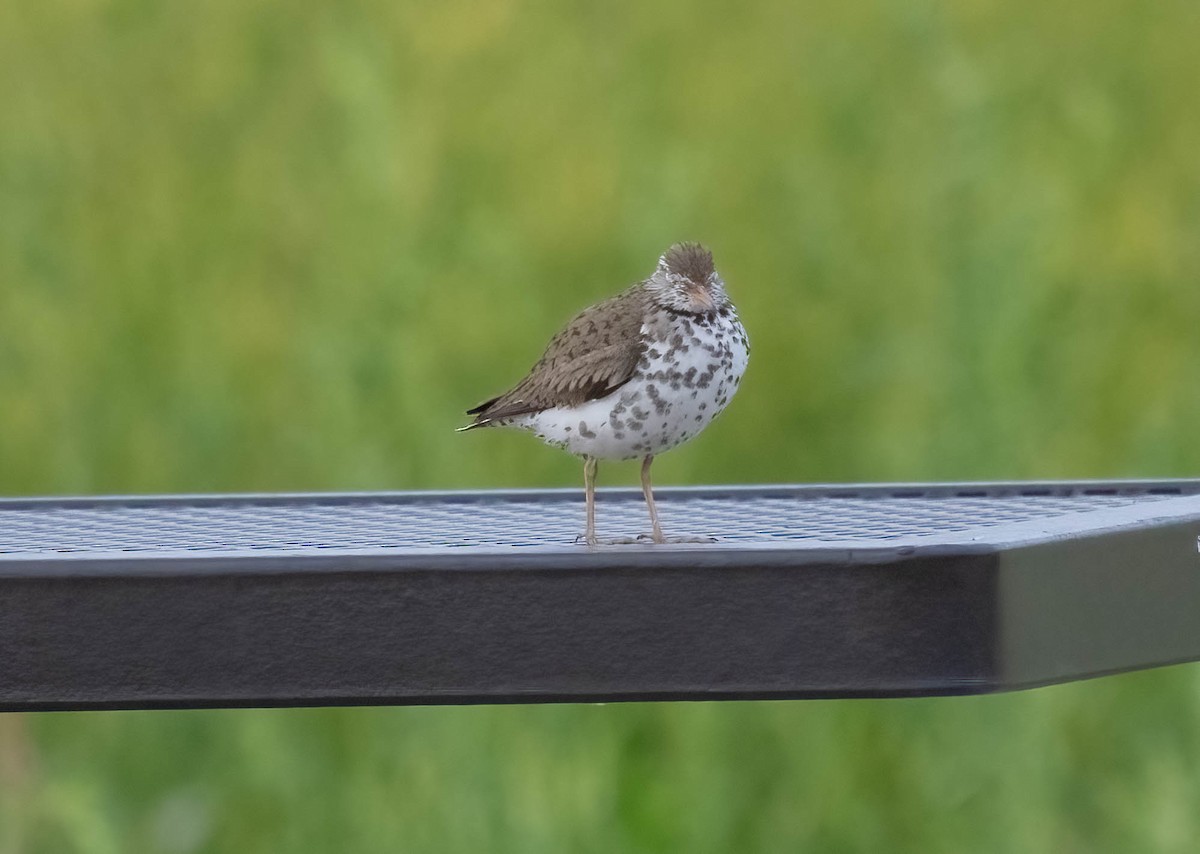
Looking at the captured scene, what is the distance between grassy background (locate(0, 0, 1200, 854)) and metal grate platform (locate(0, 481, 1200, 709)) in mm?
1734

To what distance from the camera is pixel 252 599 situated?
1.60 meters

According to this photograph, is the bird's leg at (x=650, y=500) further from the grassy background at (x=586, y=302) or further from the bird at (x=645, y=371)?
the grassy background at (x=586, y=302)

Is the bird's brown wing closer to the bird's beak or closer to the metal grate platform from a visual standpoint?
the bird's beak

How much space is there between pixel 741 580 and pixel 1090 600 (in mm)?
322

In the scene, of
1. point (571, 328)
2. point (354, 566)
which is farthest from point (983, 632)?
point (571, 328)

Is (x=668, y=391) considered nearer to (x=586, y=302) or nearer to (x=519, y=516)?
(x=519, y=516)

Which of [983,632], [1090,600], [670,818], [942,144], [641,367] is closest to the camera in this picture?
[983,632]

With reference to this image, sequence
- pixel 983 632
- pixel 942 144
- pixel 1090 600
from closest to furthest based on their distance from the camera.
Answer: pixel 983 632 < pixel 1090 600 < pixel 942 144

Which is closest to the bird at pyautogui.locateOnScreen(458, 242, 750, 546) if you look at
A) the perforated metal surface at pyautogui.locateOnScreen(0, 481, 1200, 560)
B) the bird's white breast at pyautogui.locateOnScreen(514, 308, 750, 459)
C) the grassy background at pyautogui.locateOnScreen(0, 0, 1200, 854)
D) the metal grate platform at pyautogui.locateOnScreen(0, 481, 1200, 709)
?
the bird's white breast at pyautogui.locateOnScreen(514, 308, 750, 459)

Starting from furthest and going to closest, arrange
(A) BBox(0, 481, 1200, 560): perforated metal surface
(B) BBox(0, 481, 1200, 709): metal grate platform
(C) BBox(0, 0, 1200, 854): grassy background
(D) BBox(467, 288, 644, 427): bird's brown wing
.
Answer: (C) BBox(0, 0, 1200, 854): grassy background, (D) BBox(467, 288, 644, 427): bird's brown wing, (A) BBox(0, 481, 1200, 560): perforated metal surface, (B) BBox(0, 481, 1200, 709): metal grate platform

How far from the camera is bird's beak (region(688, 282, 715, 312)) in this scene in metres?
2.15

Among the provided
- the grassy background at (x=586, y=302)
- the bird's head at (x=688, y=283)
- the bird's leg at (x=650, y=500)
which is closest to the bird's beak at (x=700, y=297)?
the bird's head at (x=688, y=283)

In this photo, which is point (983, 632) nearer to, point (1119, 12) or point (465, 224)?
point (465, 224)

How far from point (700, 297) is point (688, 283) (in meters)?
0.03
